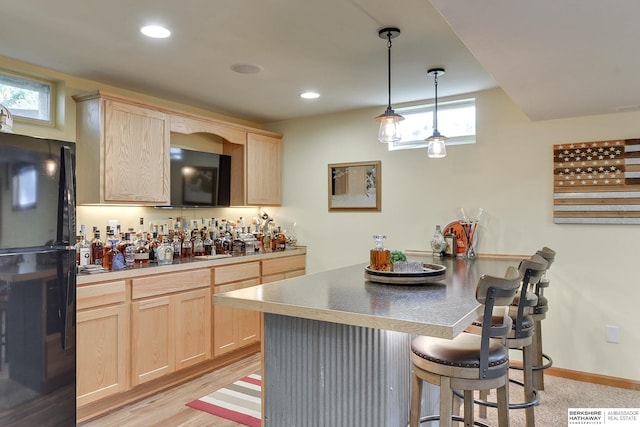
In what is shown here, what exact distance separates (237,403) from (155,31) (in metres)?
2.45

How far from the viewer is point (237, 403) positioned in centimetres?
302

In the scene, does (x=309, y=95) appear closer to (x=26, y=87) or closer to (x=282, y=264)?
(x=282, y=264)

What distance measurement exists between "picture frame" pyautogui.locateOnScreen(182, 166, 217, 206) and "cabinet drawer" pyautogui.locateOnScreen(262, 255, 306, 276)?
0.82 meters

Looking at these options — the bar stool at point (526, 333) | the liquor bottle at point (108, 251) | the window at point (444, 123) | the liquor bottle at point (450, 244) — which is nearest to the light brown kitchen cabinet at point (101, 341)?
the liquor bottle at point (108, 251)

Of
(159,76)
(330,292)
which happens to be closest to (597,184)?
(330,292)

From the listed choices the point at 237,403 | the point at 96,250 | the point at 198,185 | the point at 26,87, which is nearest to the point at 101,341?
the point at 96,250

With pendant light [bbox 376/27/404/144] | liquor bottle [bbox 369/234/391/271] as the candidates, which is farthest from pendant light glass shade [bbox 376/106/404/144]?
liquor bottle [bbox 369/234/391/271]

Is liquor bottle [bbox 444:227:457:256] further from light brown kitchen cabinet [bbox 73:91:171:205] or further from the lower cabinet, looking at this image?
light brown kitchen cabinet [bbox 73:91:171:205]

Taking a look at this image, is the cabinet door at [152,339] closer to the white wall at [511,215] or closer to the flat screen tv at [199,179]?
the flat screen tv at [199,179]

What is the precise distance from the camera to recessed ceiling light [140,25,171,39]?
241cm

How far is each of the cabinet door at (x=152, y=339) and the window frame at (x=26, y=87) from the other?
147 centimetres

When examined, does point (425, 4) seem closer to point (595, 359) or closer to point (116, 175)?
point (116, 175)

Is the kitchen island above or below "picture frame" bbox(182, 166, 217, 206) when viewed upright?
below

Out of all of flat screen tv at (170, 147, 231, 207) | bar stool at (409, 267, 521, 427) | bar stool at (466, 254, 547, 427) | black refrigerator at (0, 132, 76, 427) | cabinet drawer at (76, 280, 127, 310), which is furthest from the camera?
flat screen tv at (170, 147, 231, 207)
